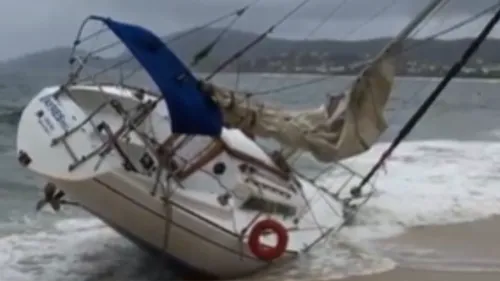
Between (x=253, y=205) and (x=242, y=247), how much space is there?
0.71m

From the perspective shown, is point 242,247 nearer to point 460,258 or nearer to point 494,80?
point 460,258

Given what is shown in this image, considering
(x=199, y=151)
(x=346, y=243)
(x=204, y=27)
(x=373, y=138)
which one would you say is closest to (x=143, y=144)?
(x=199, y=151)

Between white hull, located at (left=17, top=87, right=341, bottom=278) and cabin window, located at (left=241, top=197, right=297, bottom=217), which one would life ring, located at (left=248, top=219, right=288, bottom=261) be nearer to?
white hull, located at (left=17, top=87, right=341, bottom=278)

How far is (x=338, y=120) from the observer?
39.5ft

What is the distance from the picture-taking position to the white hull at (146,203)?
35.0ft

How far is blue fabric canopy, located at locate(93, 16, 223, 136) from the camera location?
10.6 m

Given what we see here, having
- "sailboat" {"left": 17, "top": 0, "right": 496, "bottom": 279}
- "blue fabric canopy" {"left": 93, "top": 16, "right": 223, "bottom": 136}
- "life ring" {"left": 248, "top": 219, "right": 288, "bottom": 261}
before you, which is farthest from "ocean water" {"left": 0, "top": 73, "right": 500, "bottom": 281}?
"blue fabric canopy" {"left": 93, "top": 16, "right": 223, "bottom": 136}

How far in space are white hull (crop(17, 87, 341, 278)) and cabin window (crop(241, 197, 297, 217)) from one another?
105 millimetres

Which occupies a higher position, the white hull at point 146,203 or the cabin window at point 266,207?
the white hull at point 146,203

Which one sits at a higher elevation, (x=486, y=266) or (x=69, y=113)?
(x=69, y=113)

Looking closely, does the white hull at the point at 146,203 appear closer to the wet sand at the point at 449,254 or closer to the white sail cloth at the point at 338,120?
the white sail cloth at the point at 338,120

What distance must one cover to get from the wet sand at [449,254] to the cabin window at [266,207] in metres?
1.14

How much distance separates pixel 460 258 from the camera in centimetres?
1276

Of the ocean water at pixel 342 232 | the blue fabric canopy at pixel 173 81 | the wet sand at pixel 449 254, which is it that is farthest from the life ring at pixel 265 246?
the blue fabric canopy at pixel 173 81
